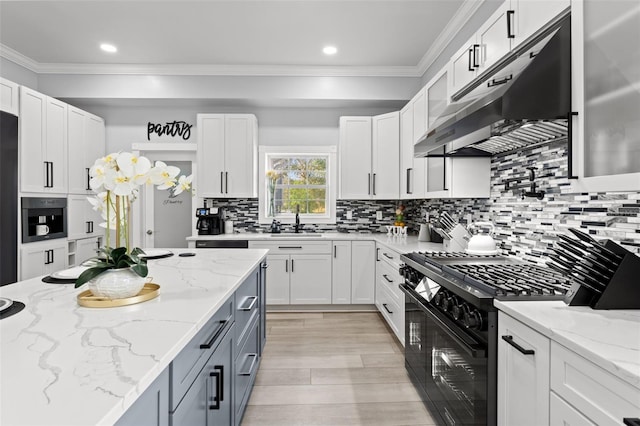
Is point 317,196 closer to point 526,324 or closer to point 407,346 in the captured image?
point 407,346

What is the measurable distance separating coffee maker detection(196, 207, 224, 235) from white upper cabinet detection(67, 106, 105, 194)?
4.58 feet

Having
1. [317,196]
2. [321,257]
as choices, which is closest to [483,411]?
[321,257]

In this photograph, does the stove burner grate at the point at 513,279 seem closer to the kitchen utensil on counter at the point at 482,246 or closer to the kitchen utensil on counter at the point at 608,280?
the kitchen utensil on counter at the point at 608,280

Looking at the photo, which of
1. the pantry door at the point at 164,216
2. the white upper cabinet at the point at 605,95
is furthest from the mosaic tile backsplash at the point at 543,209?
the pantry door at the point at 164,216

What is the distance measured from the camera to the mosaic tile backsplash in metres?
1.60

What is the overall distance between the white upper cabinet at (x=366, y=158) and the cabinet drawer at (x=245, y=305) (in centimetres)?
230

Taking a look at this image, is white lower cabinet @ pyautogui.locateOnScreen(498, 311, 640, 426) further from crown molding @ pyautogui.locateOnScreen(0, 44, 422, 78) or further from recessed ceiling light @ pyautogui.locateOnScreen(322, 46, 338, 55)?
crown molding @ pyautogui.locateOnScreen(0, 44, 422, 78)

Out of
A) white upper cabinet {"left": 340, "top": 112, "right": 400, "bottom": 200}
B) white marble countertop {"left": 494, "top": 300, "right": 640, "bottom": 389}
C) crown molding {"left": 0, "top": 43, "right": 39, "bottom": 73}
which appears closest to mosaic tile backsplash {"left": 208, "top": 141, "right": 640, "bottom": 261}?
white marble countertop {"left": 494, "top": 300, "right": 640, "bottom": 389}

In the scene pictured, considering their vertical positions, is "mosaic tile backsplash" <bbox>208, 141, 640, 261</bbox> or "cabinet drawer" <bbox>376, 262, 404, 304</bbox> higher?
"mosaic tile backsplash" <bbox>208, 141, 640, 261</bbox>

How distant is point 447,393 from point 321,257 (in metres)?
2.54

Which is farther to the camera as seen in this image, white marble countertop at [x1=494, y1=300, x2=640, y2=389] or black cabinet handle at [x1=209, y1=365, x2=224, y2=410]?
black cabinet handle at [x1=209, y1=365, x2=224, y2=410]

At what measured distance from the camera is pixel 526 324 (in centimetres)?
122

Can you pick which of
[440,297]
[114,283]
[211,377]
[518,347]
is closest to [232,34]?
[114,283]

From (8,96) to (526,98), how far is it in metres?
4.15
